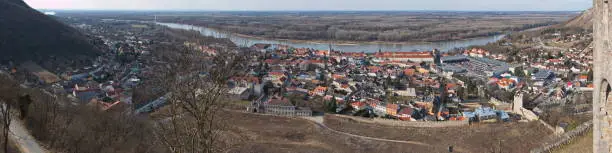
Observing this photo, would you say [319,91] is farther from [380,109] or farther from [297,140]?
[297,140]

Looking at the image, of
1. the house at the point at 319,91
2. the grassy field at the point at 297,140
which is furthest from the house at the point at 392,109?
the house at the point at 319,91

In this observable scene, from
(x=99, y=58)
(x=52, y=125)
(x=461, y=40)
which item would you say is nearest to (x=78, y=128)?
(x=52, y=125)

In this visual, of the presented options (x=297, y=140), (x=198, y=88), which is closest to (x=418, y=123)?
(x=297, y=140)

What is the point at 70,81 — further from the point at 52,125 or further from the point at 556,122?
the point at 556,122

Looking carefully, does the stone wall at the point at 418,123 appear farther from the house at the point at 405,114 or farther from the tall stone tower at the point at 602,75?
the tall stone tower at the point at 602,75

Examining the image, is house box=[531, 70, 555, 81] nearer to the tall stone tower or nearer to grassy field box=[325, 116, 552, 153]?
grassy field box=[325, 116, 552, 153]

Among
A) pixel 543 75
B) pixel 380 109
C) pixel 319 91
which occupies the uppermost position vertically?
pixel 543 75
